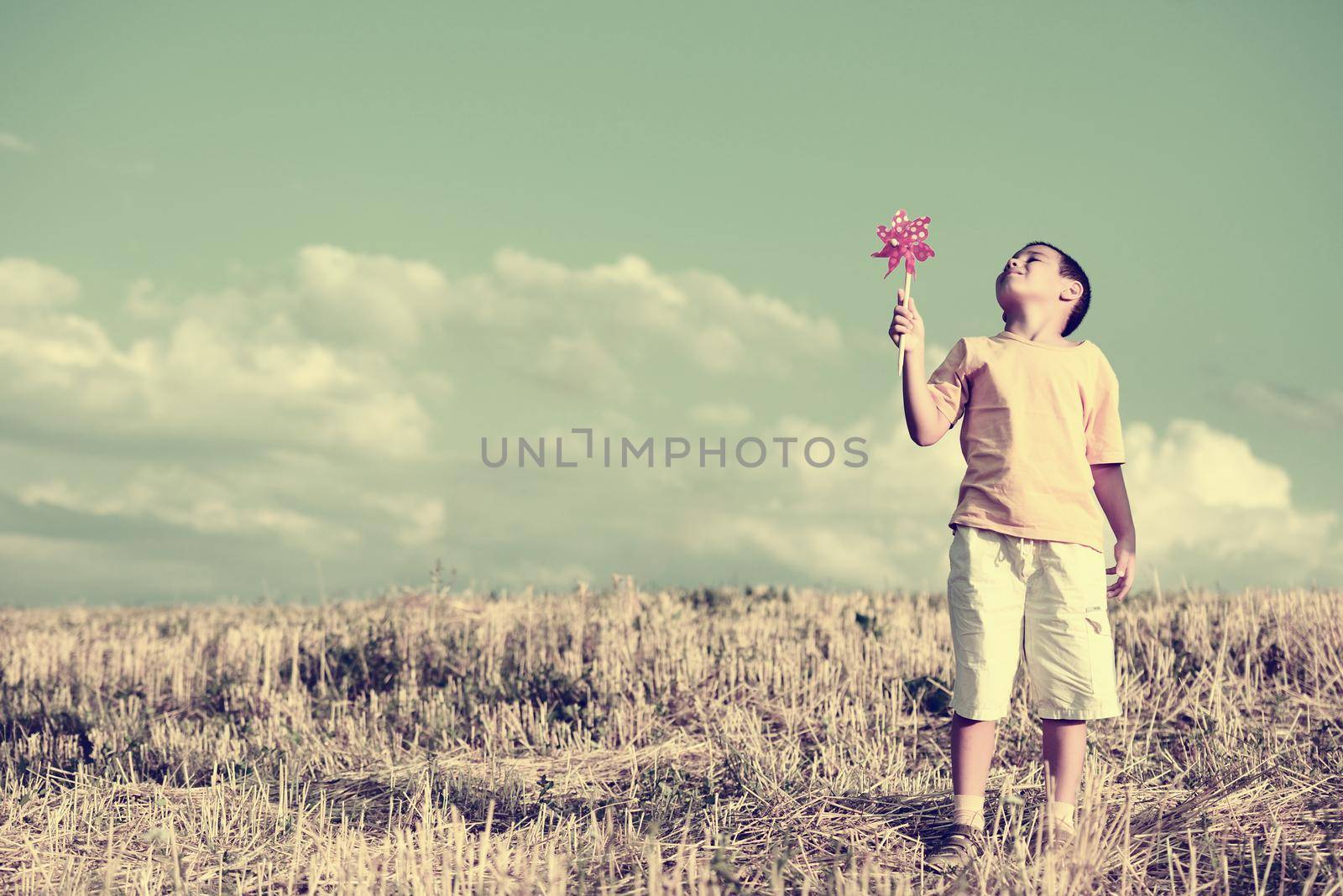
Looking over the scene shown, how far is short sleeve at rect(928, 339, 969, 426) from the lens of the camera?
4.73 meters

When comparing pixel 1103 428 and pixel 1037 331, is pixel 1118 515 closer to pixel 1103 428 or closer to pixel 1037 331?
pixel 1103 428

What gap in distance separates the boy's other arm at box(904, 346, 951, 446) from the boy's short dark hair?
876 millimetres

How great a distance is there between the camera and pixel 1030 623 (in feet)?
15.5

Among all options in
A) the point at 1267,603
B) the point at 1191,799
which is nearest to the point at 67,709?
the point at 1191,799

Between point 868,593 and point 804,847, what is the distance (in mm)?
9259

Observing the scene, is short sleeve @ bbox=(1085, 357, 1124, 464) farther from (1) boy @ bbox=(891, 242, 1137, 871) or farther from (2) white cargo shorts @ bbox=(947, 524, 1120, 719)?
(2) white cargo shorts @ bbox=(947, 524, 1120, 719)

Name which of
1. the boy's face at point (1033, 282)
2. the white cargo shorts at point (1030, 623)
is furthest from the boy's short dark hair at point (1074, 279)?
the white cargo shorts at point (1030, 623)

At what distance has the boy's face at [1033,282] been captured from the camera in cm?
490

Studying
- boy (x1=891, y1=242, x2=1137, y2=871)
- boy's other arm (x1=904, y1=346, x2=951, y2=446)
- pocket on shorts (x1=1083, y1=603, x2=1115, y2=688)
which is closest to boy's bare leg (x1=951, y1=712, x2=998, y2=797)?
boy (x1=891, y1=242, x2=1137, y2=871)

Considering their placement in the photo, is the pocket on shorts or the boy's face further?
the boy's face

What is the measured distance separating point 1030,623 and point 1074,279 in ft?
5.04

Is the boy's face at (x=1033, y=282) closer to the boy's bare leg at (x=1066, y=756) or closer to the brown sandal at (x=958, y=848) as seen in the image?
the boy's bare leg at (x=1066, y=756)

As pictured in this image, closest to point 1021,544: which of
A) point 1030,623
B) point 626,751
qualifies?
point 1030,623

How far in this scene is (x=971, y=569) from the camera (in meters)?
4.51
